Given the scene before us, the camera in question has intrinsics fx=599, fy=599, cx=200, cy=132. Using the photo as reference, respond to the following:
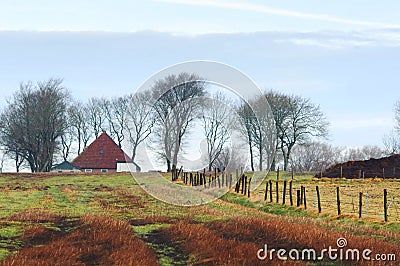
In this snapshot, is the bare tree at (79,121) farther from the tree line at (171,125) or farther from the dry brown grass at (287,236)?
the dry brown grass at (287,236)

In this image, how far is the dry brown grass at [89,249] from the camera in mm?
Result: 14516

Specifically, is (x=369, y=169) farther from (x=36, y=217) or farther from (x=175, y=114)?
(x=36, y=217)

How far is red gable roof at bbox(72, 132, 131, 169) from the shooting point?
3371 inches

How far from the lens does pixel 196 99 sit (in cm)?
3391

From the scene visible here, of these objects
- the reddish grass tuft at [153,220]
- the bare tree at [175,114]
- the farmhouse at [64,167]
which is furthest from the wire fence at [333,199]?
the farmhouse at [64,167]

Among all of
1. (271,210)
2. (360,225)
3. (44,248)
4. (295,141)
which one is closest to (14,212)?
(44,248)

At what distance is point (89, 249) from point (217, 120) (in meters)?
18.4

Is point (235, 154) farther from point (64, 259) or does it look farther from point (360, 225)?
point (64, 259)

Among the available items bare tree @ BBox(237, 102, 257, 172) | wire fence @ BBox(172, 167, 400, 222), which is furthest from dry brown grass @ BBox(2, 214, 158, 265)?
bare tree @ BBox(237, 102, 257, 172)

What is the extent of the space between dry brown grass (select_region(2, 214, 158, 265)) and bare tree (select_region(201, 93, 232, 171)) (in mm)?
14512

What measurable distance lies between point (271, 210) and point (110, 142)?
6059 cm

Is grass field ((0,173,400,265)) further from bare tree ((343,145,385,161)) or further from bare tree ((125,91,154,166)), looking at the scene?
bare tree ((343,145,385,161))

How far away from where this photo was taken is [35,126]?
8194 centimetres

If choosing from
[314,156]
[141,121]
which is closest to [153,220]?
[141,121]
